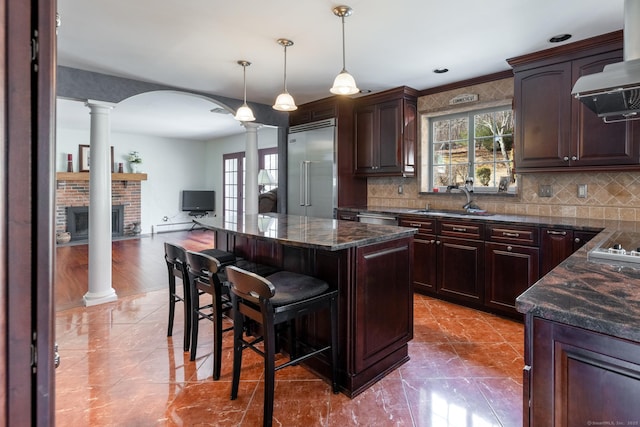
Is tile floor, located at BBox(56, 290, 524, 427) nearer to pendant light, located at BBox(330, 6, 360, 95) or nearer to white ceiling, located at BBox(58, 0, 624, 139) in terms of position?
pendant light, located at BBox(330, 6, 360, 95)

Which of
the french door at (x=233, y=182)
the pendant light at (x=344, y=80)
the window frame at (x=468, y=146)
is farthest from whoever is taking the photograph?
the french door at (x=233, y=182)

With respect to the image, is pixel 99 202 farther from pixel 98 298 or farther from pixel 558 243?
pixel 558 243

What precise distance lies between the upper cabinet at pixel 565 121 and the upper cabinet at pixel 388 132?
1.29m

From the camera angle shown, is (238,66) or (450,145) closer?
(238,66)

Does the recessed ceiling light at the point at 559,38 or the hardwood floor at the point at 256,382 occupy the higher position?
the recessed ceiling light at the point at 559,38

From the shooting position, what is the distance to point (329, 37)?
2.88 metres

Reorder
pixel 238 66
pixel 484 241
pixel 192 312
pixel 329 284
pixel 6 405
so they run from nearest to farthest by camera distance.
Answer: pixel 6 405
pixel 329 284
pixel 192 312
pixel 484 241
pixel 238 66

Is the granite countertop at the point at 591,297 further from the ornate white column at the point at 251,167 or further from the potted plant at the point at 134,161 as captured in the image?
the potted plant at the point at 134,161

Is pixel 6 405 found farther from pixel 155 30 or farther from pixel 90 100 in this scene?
pixel 90 100

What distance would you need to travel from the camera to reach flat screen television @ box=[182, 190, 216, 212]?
30.2ft

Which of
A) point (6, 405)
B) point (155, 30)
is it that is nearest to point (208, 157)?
point (155, 30)

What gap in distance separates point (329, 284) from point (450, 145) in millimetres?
3050

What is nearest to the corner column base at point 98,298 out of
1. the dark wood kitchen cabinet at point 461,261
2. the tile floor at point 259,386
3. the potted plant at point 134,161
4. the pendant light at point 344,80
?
the tile floor at point 259,386

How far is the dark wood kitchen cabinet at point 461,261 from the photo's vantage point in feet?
10.8
